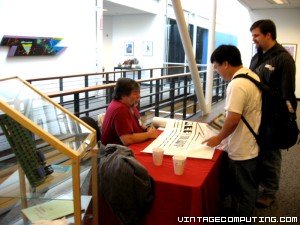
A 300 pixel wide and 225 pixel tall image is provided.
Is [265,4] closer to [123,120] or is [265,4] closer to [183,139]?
[183,139]

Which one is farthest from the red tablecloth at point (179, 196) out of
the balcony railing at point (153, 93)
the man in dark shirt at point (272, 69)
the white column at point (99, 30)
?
the white column at point (99, 30)

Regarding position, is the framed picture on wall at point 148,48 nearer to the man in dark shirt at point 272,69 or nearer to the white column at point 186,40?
the white column at point 186,40

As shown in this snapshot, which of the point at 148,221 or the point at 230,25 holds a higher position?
the point at 230,25

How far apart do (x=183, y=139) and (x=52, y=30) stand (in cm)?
530

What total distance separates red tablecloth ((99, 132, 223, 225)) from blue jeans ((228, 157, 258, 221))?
237 mm

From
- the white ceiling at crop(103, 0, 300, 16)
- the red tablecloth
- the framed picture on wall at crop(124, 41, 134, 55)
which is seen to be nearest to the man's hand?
the red tablecloth

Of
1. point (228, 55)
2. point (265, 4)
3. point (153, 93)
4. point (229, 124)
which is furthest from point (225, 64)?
point (265, 4)

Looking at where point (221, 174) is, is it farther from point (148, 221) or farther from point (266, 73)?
point (266, 73)

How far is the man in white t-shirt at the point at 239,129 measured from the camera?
171cm

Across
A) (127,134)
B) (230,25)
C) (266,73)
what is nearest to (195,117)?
(266,73)

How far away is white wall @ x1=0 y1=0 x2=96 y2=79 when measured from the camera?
557 centimetres

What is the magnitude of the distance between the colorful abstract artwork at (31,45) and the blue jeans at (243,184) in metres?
4.96

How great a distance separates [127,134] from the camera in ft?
6.56

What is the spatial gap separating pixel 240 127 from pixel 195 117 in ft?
13.3
